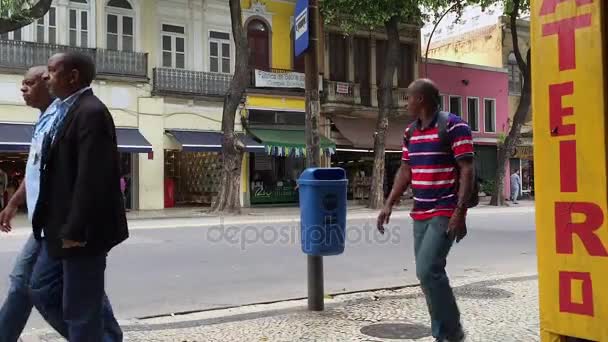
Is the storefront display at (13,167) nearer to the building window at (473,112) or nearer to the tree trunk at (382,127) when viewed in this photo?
the tree trunk at (382,127)

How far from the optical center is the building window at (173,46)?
23641 mm

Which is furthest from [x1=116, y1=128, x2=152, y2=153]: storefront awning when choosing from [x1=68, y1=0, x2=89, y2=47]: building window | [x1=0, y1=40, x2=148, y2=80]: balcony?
[x1=68, y1=0, x2=89, y2=47]: building window

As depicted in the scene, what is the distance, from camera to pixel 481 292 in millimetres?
6879

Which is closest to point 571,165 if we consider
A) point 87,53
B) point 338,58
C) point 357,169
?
point 87,53

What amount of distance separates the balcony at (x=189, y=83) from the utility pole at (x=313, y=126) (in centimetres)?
1762

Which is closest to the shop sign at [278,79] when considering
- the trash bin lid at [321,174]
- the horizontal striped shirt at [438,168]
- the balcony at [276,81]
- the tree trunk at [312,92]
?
the balcony at [276,81]

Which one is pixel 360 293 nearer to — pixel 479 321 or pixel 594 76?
pixel 479 321

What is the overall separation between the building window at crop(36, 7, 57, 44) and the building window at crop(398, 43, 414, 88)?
50.7ft

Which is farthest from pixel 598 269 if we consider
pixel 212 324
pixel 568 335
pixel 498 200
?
pixel 498 200

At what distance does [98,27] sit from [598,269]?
2206cm

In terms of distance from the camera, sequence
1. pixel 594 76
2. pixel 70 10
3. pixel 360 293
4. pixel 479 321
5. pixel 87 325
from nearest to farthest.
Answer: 1. pixel 594 76
2. pixel 87 325
3. pixel 479 321
4. pixel 360 293
5. pixel 70 10

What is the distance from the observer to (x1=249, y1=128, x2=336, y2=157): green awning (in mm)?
24125

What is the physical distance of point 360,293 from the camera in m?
7.00

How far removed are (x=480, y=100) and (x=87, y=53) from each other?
1974cm
